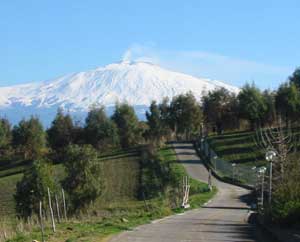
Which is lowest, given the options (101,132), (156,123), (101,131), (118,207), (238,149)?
(118,207)

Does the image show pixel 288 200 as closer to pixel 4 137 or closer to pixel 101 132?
pixel 101 132

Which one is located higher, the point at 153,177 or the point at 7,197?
the point at 153,177

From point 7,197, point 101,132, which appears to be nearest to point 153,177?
point 7,197

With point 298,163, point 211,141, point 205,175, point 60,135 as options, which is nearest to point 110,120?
point 60,135

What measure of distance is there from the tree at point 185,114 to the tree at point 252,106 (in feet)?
23.0

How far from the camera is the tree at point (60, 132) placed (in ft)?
347

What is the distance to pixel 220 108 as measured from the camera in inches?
4363

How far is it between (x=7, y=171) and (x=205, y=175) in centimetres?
3107

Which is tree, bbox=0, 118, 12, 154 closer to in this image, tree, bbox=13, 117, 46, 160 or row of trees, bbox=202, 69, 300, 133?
tree, bbox=13, 117, 46, 160

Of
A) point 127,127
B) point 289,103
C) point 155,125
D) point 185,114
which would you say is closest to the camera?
point 289,103

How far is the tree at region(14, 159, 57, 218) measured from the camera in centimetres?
4316

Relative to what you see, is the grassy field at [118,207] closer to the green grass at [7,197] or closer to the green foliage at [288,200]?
the green grass at [7,197]

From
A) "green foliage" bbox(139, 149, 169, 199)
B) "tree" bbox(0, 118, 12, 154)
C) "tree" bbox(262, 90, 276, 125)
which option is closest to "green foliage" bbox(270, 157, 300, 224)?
"green foliage" bbox(139, 149, 169, 199)

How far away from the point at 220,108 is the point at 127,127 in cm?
1541
